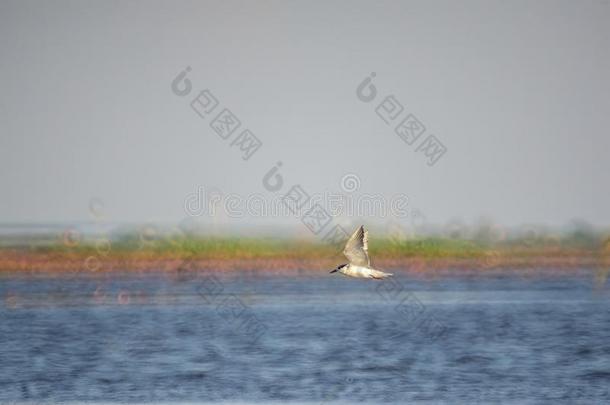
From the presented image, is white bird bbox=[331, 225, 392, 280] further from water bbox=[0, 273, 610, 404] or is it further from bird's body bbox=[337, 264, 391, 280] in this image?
water bbox=[0, 273, 610, 404]

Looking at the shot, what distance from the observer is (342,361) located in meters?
21.9

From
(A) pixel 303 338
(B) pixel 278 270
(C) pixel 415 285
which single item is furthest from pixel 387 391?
(B) pixel 278 270

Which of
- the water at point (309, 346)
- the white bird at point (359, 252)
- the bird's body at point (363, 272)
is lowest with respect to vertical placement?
the water at point (309, 346)

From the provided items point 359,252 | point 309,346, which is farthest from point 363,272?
point 309,346

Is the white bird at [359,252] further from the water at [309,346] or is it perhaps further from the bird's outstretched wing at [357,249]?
the water at [309,346]

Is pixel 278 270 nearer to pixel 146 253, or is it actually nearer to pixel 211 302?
pixel 146 253

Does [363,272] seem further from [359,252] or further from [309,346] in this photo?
[309,346]

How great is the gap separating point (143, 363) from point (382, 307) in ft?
51.1

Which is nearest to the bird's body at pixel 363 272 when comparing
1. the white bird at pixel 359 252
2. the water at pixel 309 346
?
the white bird at pixel 359 252

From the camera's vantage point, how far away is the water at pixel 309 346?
61.4 feet

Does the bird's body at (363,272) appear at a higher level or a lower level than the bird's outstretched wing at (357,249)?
lower

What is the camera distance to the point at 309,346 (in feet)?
79.3

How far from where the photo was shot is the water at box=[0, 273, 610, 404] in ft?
61.4

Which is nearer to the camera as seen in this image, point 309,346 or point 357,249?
point 357,249
